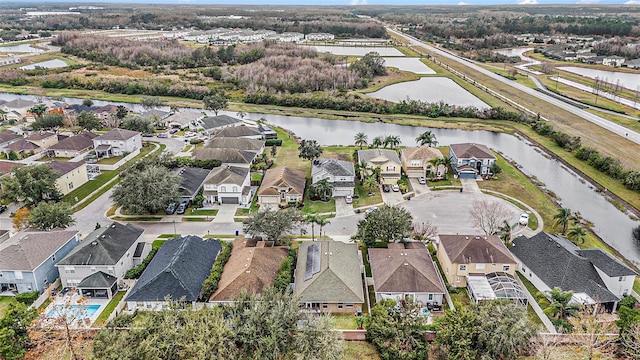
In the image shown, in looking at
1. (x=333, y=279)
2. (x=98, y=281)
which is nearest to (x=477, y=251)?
(x=333, y=279)

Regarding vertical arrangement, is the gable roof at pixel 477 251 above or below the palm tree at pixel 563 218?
above

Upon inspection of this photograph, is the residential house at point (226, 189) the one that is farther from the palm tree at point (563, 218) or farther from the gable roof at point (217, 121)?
the palm tree at point (563, 218)

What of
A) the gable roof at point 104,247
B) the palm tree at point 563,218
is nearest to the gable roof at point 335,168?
the palm tree at point 563,218

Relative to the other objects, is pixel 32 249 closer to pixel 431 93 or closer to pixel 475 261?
pixel 475 261

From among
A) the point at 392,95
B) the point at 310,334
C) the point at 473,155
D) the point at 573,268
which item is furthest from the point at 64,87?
the point at 573,268

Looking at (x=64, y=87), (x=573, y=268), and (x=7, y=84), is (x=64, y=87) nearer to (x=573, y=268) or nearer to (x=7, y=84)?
(x=7, y=84)

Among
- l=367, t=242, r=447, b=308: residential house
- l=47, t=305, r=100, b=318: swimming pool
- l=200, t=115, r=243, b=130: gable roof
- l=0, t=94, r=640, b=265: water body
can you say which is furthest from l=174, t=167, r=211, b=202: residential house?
l=0, t=94, r=640, b=265: water body

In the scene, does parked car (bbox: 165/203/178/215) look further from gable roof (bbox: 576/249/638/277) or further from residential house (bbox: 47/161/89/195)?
gable roof (bbox: 576/249/638/277)
